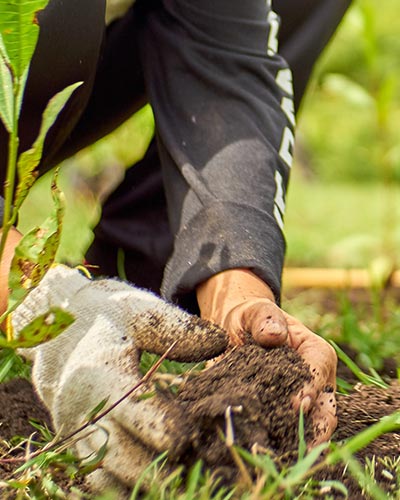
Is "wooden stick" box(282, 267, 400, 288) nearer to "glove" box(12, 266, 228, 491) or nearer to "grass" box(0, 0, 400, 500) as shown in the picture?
"grass" box(0, 0, 400, 500)

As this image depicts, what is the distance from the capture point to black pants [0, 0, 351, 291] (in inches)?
56.6

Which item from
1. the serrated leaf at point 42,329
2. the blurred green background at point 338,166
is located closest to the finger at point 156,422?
the serrated leaf at point 42,329

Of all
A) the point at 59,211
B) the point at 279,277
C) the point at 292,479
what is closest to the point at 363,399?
the point at 279,277

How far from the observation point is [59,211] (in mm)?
1005

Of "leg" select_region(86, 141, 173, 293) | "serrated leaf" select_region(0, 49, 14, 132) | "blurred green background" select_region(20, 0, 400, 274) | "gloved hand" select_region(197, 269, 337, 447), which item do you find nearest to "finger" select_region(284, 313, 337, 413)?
"gloved hand" select_region(197, 269, 337, 447)

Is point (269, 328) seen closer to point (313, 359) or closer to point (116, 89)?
point (313, 359)

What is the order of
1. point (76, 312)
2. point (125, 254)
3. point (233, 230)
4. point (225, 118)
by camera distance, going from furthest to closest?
point (125, 254) < point (225, 118) < point (233, 230) < point (76, 312)

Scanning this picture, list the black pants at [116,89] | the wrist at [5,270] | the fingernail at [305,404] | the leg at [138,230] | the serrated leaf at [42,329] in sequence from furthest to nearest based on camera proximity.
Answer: the leg at [138,230]
the black pants at [116,89]
the wrist at [5,270]
the fingernail at [305,404]
the serrated leaf at [42,329]

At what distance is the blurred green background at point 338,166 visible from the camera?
2.63m

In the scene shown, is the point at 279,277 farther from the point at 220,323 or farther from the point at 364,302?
the point at 364,302

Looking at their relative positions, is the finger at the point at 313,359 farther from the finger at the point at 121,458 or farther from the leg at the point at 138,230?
the leg at the point at 138,230

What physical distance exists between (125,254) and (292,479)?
120cm

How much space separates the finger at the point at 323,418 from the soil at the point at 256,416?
0.04 ft

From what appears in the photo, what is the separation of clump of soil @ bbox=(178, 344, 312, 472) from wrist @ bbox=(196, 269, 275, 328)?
0.47 feet
